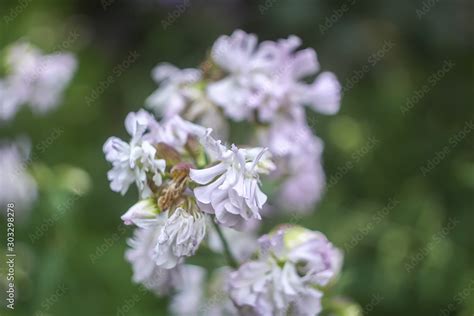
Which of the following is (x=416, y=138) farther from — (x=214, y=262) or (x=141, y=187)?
(x=141, y=187)

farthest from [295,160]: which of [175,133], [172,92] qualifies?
[175,133]

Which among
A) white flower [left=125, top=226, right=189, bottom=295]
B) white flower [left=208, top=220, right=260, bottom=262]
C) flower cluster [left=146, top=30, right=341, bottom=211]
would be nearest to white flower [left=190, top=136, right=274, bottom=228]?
white flower [left=125, top=226, right=189, bottom=295]

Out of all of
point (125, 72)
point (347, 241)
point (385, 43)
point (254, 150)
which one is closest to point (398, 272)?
point (347, 241)

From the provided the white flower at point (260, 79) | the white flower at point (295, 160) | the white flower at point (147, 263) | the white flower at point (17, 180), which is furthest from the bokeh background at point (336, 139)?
the white flower at point (260, 79)

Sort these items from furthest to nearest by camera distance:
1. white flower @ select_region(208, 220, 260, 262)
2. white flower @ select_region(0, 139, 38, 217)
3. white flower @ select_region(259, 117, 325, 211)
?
white flower @ select_region(0, 139, 38, 217) < white flower @ select_region(259, 117, 325, 211) < white flower @ select_region(208, 220, 260, 262)

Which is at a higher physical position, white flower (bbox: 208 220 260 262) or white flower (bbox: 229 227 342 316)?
white flower (bbox: 229 227 342 316)

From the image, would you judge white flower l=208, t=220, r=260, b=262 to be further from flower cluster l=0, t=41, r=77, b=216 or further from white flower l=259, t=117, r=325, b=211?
flower cluster l=0, t=41, r=77, b=216

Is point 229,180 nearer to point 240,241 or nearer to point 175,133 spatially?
point 175,133
